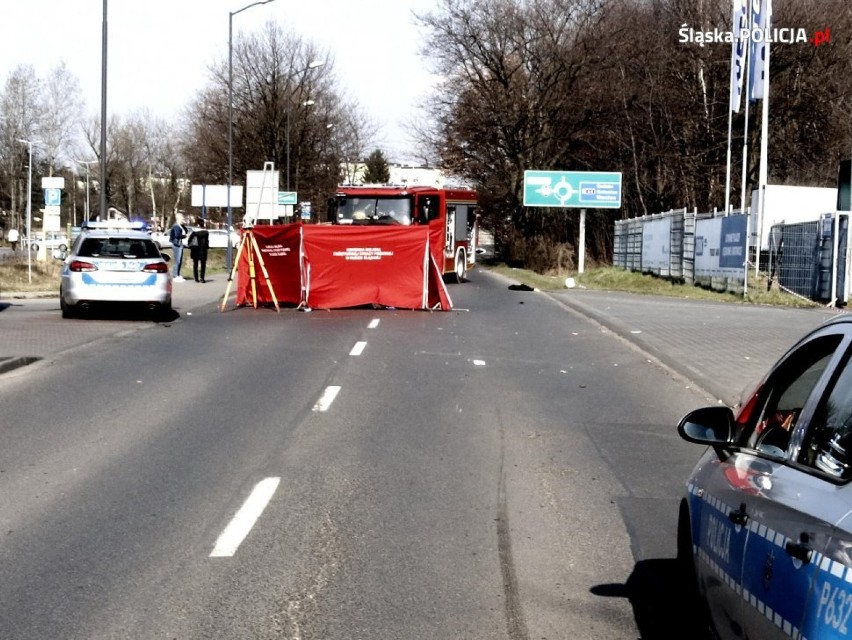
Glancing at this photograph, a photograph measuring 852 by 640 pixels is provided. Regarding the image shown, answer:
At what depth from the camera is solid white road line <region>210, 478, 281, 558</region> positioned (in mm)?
6391

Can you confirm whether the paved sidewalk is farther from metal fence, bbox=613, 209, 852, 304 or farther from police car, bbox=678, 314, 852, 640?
police car, bbox=678, 314, 852, 640

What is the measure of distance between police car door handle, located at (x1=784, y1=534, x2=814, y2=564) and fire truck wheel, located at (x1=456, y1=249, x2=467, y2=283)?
3576 cm

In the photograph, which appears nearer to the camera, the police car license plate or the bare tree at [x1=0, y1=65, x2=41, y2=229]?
the police car license plate

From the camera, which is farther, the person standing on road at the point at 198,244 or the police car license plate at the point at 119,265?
the person standing on road at the point at 198,244

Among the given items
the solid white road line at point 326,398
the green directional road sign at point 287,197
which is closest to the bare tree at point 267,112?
the green directional road sign at point 287,197

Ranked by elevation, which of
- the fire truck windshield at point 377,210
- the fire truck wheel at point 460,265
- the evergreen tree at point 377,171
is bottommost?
the fire truck wheel at point 460,265

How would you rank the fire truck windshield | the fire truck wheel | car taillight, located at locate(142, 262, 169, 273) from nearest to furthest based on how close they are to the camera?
car taillight, located at locate(142, 262, 169, 273)
the fire truck windshield
the fire truck wheel

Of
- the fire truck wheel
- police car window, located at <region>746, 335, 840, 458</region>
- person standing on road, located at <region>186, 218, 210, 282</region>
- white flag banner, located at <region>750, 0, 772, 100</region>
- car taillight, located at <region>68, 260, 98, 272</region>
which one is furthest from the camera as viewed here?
the fire truck wheel

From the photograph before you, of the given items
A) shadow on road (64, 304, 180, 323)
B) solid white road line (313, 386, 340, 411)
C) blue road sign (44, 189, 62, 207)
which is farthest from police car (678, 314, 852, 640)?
blue road sign (44, 189, 62, 207)

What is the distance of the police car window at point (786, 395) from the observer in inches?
160

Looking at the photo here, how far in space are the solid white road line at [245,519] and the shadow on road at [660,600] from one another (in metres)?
2.03

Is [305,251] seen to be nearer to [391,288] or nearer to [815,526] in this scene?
[391,288]

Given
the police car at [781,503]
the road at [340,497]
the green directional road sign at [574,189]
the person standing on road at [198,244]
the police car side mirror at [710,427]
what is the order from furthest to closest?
the green directional road sign at [574,189] < the person standing on road at [198,244] < the road at [340,497] < the police car side mirror at [710,427] < the police car at [781,503]

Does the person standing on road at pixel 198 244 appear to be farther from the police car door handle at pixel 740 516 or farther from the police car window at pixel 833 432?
the police car window at pixel 833 432
